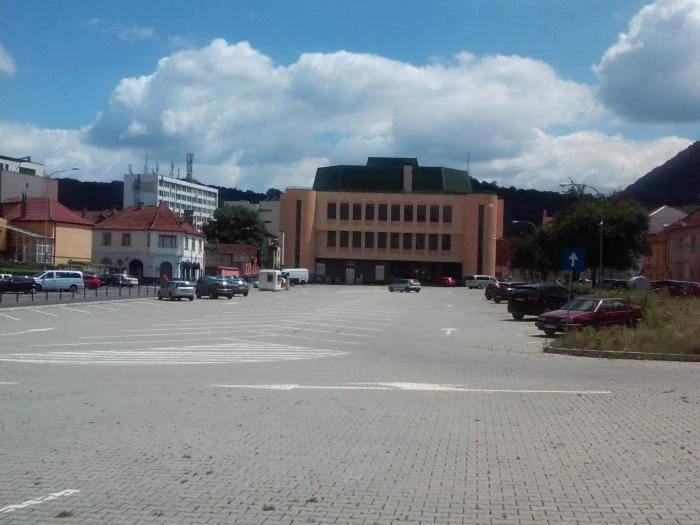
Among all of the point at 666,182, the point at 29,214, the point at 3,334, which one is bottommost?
the point at 3,334

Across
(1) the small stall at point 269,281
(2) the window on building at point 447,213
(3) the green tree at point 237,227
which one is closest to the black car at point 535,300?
(1) the small stall at point 269,281

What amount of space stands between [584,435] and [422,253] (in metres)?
117

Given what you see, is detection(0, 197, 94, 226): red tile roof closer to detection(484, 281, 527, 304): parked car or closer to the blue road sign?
detection(484, 281, 527, 304): parked car

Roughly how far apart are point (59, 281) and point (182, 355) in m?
48.4

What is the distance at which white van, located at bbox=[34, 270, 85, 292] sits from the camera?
66.3 metres

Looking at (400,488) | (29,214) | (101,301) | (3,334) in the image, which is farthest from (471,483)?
(29,214)

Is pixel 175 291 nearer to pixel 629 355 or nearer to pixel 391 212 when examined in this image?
pixel 629 355

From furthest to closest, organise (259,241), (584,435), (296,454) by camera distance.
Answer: (259,241) → (584,435) → (296,454)

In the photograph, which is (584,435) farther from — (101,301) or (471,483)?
(101,301)

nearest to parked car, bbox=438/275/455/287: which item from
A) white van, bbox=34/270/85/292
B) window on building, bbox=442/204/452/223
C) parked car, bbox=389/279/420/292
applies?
window on building, bbox=442/204/452/223

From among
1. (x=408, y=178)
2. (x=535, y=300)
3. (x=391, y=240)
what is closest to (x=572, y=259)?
(x=535, y=300)

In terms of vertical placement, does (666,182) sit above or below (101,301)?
above

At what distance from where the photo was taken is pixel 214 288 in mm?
64062

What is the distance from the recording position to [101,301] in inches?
2072
